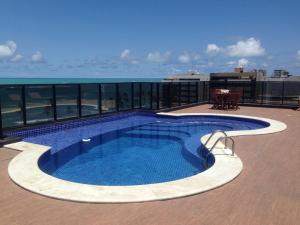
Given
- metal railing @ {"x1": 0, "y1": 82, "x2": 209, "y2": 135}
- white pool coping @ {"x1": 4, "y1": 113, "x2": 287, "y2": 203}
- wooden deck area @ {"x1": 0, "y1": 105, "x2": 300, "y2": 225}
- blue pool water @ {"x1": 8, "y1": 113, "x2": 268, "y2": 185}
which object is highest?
metal railing @ {"x1": 0, "y1": 82, "x2": 209, "y2": 135}

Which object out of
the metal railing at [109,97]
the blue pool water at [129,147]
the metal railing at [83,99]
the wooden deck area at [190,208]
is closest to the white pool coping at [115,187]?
the wooden deck area at [190,208]

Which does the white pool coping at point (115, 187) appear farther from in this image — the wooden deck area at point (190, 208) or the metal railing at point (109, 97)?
the metal railing at point (109, 97)

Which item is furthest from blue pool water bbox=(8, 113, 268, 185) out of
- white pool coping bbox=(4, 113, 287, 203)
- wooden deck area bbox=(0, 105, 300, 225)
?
wooden deck area bbox=(0, 105, 300, 225)

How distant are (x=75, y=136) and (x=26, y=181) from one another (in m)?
4.51

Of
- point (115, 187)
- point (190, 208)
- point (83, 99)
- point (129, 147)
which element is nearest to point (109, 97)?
point (83, 99)

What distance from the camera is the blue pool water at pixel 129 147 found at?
6.40 metres

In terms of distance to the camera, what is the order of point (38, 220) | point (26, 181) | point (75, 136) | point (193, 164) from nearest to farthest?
point (38, 220)
point (26, 181)
point (193, 164)
point (75, 136)

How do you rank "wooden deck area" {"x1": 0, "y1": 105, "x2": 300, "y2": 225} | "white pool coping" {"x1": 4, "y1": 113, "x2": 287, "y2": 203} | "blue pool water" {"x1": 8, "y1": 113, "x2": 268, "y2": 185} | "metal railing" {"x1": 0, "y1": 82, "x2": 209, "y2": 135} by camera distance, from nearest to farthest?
"wooden deck area" {"x1": 0, "y1": 105, "x2": 300, "y2": 225} → "white pool coping" {"x1": 4, "y1": 113, "x2": 287, "y2": 203} → "blue pool water" {"x1": 8, "y1": 113, "x2": 268, "y2": 185} → "metal railing" {"x1": 0, "y1": 82, "x2": 209, "y2": 135}

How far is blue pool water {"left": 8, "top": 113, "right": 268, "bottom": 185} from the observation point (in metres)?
6.40

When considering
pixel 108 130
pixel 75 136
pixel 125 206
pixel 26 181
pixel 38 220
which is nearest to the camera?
pixel 38 220

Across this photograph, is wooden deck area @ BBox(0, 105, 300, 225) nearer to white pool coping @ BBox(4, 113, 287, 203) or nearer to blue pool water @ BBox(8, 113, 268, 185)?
white pool coping @ BBox(4, 113, 287, 203)

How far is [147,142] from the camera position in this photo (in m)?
9.48

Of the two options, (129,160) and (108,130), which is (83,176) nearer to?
(129,160)

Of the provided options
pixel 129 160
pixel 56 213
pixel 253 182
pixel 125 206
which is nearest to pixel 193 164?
pixel 129 160
